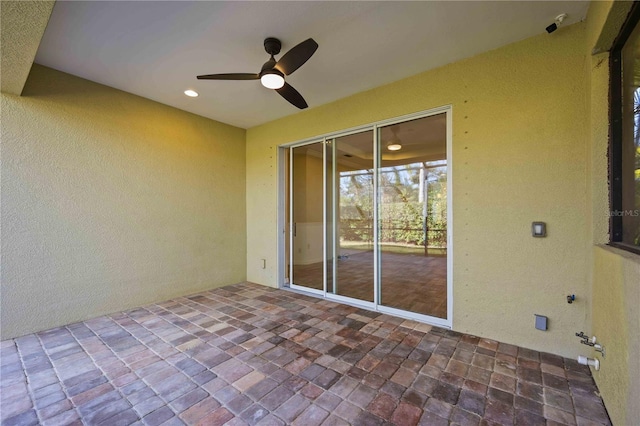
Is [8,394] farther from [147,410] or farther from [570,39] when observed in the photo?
[570,39]

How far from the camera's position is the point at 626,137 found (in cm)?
160

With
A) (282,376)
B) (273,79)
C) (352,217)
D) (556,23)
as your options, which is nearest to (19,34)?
(273,79)

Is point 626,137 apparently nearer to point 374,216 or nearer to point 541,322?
point 541,322

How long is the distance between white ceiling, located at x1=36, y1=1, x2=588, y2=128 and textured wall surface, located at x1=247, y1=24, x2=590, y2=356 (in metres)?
0.24

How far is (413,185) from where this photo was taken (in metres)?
3.23

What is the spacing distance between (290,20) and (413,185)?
217 centimetres

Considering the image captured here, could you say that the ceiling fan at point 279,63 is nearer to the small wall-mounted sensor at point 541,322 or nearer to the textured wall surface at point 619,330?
the textured wall surface at point 619,330

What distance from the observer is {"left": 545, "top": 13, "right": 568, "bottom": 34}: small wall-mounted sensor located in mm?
2002

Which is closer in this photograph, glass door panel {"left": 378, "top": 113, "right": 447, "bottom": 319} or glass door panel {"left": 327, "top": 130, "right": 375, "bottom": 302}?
glass door panel {"left": 378, "top": 113, "right": 447, "bottom": 319}

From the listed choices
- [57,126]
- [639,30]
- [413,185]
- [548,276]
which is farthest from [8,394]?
[639,30]

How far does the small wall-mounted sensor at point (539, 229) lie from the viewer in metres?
2.23

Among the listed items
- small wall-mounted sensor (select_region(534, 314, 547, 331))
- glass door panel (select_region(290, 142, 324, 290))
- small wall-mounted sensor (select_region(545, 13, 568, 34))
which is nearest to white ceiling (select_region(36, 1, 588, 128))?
small wall-mounted sensor (select_region(545, 13, 568, 34))

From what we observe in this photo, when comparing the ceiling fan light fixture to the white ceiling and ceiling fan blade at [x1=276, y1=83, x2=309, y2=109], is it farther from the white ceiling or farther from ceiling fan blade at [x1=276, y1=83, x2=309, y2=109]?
the white ceiling

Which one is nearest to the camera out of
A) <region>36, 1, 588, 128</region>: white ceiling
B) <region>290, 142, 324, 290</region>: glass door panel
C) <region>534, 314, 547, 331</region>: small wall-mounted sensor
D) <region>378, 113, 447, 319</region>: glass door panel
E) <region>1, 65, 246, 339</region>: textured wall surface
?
<region>36, 1, 588, 128</region>: white ceiling
